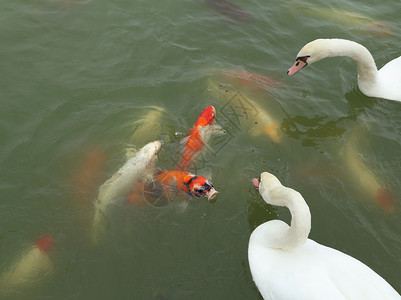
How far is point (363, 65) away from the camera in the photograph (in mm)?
7395

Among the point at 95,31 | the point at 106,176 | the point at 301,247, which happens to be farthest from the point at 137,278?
the point at 95,31

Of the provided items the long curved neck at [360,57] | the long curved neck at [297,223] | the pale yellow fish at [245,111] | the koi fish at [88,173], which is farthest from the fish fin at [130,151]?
the long curved neck at [360,57]

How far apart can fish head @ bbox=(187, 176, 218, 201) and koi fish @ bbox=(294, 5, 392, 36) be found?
6332 millimetres

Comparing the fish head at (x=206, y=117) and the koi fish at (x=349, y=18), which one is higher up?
the koi fish at (x=349, y=18)

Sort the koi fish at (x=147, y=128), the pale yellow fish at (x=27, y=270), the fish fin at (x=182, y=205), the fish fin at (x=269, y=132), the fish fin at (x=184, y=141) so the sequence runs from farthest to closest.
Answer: the fish fin at (x=269, y=132)
the koi fish at (x=147, y=128)
the fish fin at (x=184, y=141)
the fish fin at (x=182, y=205)
the pale yellow fish at (x=27, y=270)

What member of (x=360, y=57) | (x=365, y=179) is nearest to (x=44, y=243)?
(x=365, y=179)

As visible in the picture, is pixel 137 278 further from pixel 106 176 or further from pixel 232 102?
pixel 232 102

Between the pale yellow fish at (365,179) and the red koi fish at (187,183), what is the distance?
2.54m

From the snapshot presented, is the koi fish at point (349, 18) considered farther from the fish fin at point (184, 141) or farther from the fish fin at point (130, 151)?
the fish fin at point (130, 151)

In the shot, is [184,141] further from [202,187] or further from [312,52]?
[312,52]

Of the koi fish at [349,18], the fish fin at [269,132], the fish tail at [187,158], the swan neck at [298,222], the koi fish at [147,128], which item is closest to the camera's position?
the swan neck at [298,222]

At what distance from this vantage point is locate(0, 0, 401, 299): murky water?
201 inches

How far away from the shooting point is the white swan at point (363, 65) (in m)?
6.93

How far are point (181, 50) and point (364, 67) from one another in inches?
149
